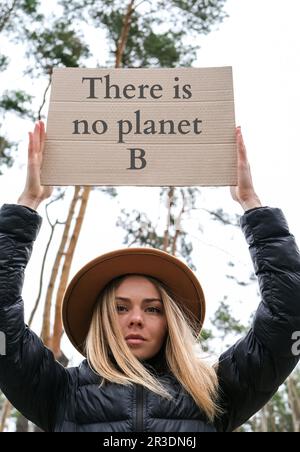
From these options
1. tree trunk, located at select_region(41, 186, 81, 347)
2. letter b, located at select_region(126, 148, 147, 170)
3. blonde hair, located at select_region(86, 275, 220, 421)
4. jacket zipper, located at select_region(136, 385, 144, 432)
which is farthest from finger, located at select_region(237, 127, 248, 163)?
tree trunk, located at select_region(41, 186, 81, 347)

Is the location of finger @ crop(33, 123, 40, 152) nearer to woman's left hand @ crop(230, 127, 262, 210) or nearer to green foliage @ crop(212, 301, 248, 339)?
woman's left hand @ crop(230, 127, 262, 210)

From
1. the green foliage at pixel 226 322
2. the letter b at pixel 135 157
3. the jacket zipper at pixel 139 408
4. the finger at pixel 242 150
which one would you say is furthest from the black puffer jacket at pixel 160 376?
the green foliage at pixel 226 322

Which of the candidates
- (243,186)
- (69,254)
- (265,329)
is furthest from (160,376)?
(69,254)

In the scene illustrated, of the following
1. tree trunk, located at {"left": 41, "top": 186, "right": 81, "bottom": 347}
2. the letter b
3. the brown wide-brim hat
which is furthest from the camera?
tree trunk, located at {"left": 41, "top": 186, "right": 81, "bottom": 347}

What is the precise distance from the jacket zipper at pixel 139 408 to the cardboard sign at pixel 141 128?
788 millimetres

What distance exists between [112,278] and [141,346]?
0.99 ft

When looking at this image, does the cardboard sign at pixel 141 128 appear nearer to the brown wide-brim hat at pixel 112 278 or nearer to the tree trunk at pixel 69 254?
the brown wide-brim hat at pixel 112 278

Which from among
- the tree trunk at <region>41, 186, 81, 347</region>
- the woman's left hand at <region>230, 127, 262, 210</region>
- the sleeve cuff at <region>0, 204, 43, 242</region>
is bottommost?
the sleeve cuff at <region>0, 204, 43, 242</region>

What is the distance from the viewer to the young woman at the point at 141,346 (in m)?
1.81

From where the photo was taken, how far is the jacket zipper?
1757 millimetres

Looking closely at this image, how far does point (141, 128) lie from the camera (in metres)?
2.31

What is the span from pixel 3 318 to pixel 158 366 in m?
0.59
